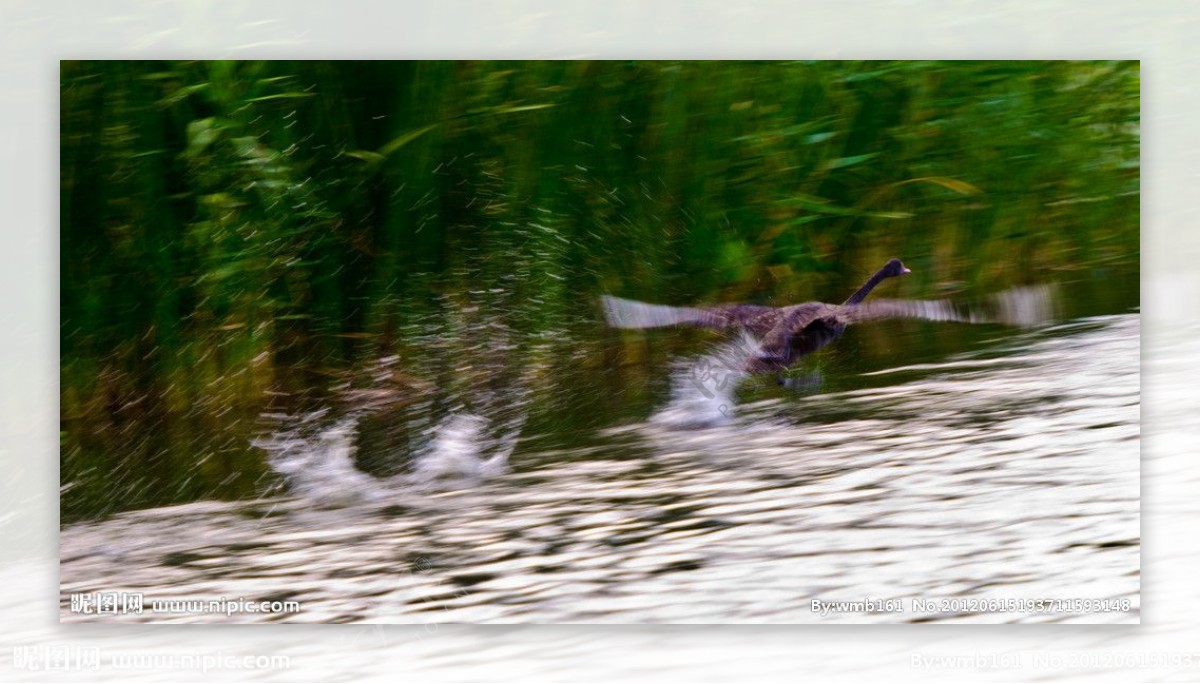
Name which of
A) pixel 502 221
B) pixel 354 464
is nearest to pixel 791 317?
pixel 502 221

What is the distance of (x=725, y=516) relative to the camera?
2.51 meters

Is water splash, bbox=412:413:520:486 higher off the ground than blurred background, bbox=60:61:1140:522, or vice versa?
blurred background, bbox=60:61:1140:522

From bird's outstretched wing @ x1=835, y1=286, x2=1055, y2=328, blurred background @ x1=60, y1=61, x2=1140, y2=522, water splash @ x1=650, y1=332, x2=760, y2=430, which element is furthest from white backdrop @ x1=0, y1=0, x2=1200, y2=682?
water splash @ x1=650, y1=332, x2=760, y2=430

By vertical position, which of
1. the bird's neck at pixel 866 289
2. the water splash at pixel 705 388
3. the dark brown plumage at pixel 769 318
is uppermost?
the bird's neck at pixel 866 289

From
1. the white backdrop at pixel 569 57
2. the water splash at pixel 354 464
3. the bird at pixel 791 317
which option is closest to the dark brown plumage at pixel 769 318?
the bird at pixel 791 317

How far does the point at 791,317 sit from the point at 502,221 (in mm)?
649

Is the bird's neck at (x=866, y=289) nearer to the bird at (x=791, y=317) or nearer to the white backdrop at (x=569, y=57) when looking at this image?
the bird at (x=791, y=317)

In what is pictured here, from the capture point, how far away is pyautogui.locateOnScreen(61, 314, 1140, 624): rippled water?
2492 mm

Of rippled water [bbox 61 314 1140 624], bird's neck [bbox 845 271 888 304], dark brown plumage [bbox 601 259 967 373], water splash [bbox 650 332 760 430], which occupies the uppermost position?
bird's neck [bbox 845 271 888 304]

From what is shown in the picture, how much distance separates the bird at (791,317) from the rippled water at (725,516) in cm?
8

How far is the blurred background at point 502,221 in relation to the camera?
2.50m

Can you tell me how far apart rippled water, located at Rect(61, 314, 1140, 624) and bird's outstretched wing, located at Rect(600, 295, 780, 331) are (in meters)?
0.14

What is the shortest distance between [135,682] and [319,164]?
3.78ft

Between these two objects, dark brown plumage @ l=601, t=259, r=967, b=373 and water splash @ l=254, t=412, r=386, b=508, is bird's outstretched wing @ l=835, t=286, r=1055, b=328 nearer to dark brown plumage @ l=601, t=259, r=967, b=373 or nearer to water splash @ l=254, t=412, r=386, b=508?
dark brown plumage @ l=601, t=259, r=967, b=373
